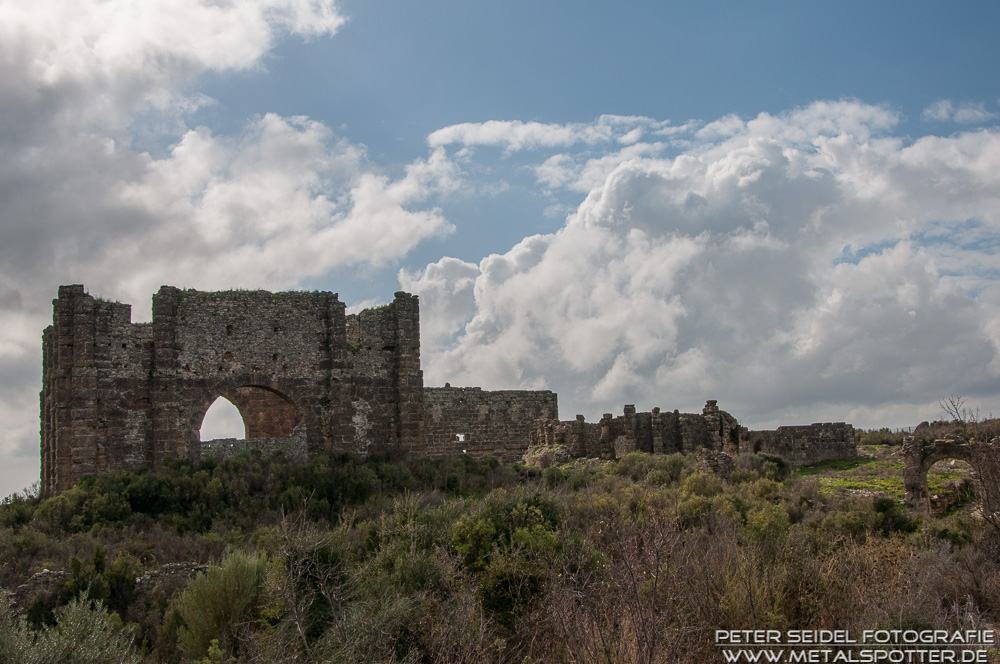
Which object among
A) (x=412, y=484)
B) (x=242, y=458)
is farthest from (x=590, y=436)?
(x=242, y=458)

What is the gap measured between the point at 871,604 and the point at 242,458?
14061 mm

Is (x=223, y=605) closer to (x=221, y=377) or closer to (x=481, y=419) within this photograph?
(x=221, y=377)

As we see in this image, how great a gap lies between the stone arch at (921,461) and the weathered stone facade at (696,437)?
7890 mm

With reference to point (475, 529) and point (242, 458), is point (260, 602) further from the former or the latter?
point (242, 458)

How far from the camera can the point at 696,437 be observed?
2848 centimetres

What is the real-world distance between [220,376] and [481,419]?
38.9 ft

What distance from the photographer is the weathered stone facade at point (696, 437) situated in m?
27.5

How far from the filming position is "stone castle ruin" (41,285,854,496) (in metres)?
18.2

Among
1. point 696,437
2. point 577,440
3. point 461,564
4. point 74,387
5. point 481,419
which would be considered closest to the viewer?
point 461,564

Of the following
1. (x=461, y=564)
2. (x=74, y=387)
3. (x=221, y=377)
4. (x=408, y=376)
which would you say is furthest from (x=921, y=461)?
(x=74, y=387)

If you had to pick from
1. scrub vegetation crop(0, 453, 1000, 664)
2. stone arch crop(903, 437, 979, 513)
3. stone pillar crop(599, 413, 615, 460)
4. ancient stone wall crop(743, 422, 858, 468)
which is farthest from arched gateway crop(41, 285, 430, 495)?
ancient stone wall crop(743, 422, 858, 468)

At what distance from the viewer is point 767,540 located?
485 inches

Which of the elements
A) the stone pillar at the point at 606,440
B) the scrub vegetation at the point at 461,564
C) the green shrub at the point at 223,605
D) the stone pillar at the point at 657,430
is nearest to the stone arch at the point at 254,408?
the scrub vegetation at the point at 461,564

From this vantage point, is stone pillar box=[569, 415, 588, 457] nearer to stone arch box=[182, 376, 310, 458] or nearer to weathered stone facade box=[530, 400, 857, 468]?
weathered stone facade box=[530, 400, 857, 468]
